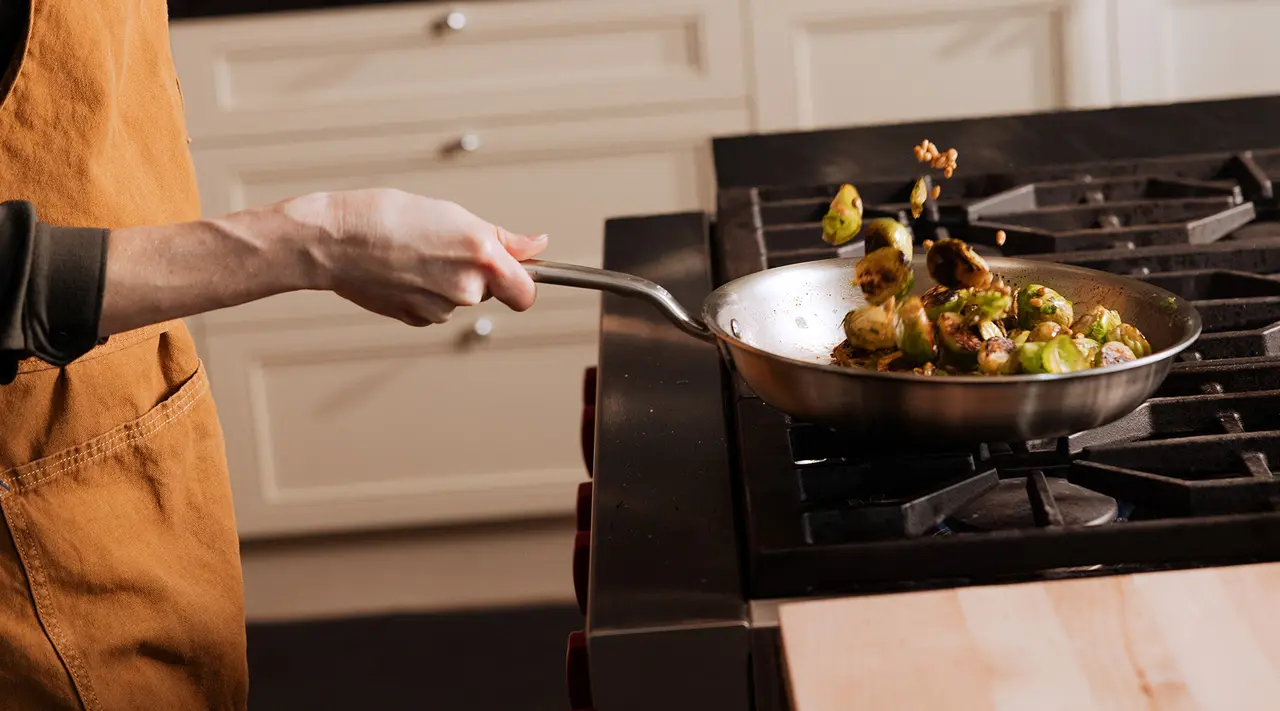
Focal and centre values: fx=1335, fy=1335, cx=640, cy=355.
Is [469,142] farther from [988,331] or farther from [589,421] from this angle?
[988,331]

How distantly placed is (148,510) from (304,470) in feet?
4.45

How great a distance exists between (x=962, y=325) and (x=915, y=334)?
0.03 metres

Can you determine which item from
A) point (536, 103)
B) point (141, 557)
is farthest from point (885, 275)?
point (536, 103)

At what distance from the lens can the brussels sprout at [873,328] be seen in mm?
688

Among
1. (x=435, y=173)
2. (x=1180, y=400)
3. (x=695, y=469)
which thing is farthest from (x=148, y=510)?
(x=435, y=173)

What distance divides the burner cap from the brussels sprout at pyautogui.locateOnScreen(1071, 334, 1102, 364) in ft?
0.21

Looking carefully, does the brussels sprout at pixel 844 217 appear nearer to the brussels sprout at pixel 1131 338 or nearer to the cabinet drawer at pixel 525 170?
the brussels sprout at pixel 1131 338

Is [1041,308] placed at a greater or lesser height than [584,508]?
greater

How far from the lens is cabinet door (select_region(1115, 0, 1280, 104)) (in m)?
2.14

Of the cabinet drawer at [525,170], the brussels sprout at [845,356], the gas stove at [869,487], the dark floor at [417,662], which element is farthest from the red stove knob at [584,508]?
the cabinet drawer at [525,170]

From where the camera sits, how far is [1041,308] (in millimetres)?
718

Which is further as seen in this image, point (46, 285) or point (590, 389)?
point (590, 389)

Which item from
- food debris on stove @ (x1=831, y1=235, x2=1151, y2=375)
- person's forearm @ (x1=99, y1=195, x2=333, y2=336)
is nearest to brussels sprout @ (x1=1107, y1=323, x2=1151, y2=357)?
food debris on stove @ (x1=831, y1=235, x2=1151, y2=375)

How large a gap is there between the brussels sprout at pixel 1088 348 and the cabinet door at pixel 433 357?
154cm
